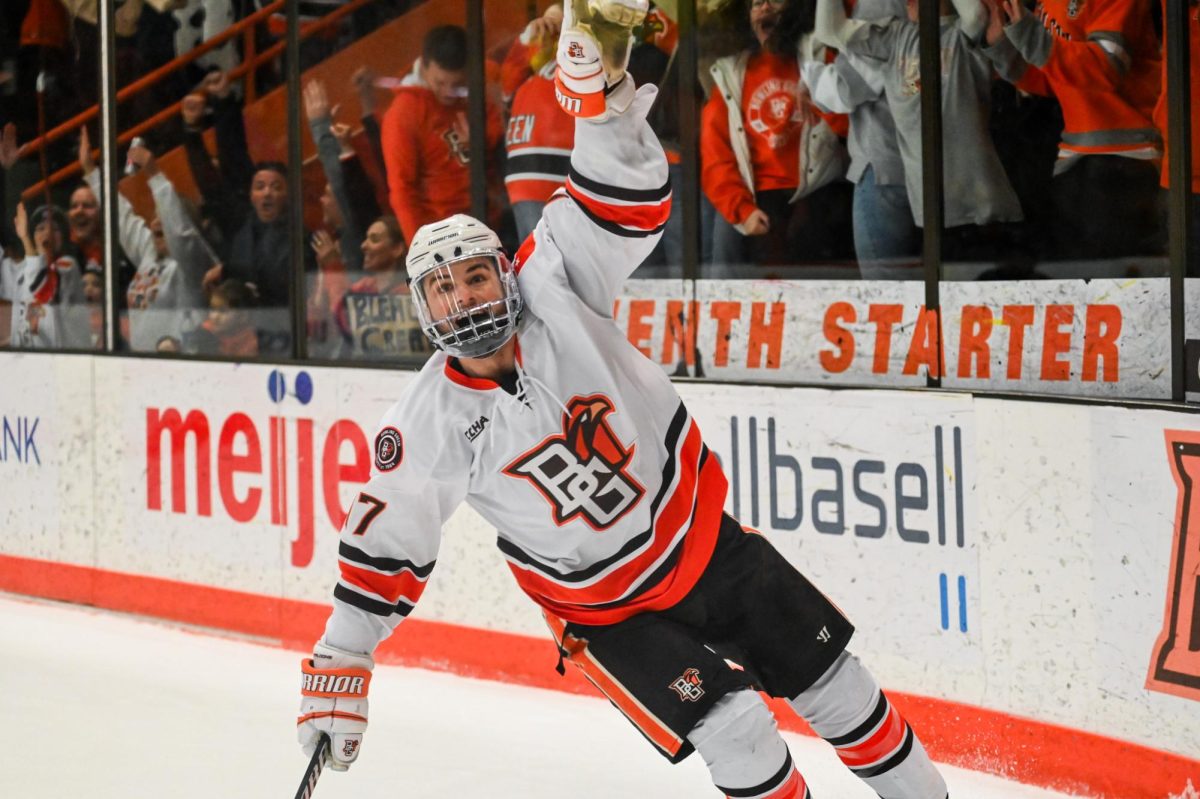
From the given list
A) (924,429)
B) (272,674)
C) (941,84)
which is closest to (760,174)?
(941,84)

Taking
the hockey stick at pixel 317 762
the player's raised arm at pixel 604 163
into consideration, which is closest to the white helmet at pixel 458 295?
the player's raised arm at pixel 604 163

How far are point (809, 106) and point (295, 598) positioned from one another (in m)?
2.29

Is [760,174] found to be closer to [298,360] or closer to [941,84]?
[941,84]

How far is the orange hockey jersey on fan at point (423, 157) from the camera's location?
5008mm

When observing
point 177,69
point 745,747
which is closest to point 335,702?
point 745,747

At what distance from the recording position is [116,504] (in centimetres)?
569

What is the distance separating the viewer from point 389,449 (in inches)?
105

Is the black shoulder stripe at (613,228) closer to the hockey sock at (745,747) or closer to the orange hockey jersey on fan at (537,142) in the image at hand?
the hockey sock at (745,747)

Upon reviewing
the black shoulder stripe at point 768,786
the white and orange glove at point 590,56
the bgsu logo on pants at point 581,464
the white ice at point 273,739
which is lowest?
the white ice at point 273,739

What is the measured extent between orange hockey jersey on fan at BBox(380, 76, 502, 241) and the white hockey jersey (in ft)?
7.67

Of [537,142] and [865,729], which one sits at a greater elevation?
[537,142]

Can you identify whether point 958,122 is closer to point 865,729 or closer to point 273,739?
point 865,729

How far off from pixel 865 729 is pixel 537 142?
2531 mm

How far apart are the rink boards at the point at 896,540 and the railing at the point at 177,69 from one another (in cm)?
92
